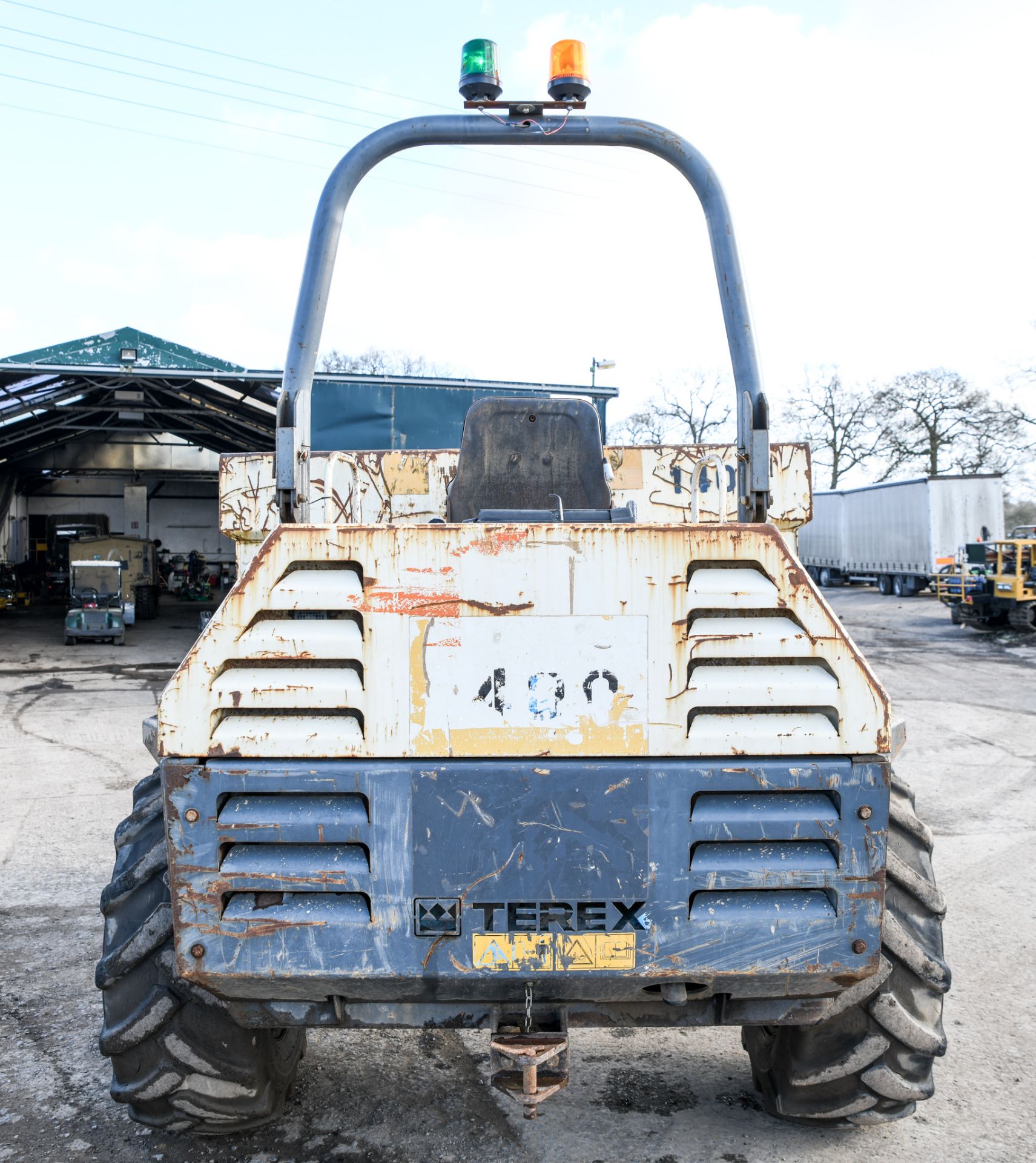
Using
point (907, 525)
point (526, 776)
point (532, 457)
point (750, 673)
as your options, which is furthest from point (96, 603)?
point (907, 525)

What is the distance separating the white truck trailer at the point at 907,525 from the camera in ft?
94.7

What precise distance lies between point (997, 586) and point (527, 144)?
64.1 feet

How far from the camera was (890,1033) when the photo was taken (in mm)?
2971

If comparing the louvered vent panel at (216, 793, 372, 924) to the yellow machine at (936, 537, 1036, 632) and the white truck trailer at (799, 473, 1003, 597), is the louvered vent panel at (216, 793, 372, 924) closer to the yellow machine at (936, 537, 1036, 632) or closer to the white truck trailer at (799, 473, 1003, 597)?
the yellow machine at (936, 537, 1036, 632)

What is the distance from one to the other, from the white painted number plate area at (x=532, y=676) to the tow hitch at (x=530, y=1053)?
71 centimetres

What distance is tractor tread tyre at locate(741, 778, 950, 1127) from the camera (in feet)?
9.68

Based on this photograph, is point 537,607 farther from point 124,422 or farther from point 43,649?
point 124,422

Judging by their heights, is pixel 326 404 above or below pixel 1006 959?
above

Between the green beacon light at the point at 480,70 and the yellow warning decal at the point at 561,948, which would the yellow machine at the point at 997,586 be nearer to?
the green beacon light at the point at 480,70

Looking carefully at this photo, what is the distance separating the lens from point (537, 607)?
249 centimetres

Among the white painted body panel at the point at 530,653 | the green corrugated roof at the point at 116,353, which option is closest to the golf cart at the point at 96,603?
the green corrugated roof at the point at 116,353

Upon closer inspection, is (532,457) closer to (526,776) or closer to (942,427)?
(526,776)

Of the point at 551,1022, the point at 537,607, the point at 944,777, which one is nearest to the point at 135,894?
the point at 551,1022

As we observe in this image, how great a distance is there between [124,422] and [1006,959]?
29267mm
